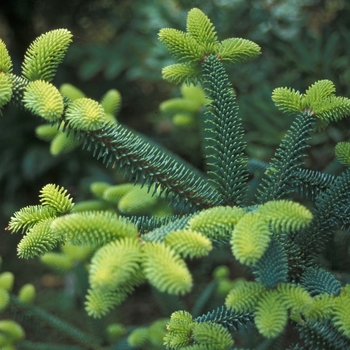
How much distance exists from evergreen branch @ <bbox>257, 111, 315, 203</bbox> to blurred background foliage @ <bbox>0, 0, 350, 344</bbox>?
82 centimetres

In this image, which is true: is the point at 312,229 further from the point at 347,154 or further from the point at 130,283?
the point at 130,283

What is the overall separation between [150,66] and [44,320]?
1430 millimetres

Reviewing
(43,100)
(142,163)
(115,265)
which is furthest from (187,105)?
(115,265)

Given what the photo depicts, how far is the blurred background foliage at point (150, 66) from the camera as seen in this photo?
6.33ft

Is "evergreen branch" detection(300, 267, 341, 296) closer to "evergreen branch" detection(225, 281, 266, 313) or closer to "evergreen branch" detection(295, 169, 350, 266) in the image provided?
"evergreen branch" detection(295, 169, 350, 266)

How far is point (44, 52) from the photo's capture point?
3.03ft

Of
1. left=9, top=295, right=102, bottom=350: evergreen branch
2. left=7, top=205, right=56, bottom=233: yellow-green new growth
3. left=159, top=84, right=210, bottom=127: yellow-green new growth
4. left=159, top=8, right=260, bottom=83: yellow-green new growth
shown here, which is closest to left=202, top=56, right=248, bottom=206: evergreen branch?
left=159, top=8, right=260, bottom=83: yellow-green new growth

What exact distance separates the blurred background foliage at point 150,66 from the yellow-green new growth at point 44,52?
3.45 ft

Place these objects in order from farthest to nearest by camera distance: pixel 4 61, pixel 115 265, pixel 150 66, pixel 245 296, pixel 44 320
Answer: pixel 150 66
pixel 44 320
pixel 4 61
pixel 245 296
pixel 115 265

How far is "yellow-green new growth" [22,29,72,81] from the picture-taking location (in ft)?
3.02

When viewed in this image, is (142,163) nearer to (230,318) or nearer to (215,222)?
(215,222)

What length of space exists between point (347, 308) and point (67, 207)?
0.56 metres

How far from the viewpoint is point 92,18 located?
2.75 m

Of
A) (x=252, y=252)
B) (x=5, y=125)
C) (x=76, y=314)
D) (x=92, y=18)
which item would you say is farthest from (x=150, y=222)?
(x=92, y=18)
